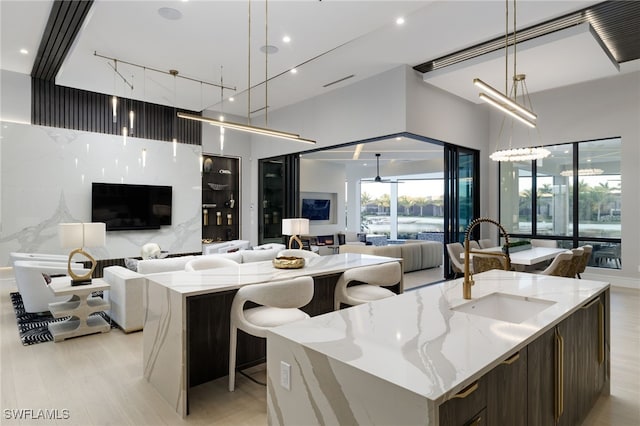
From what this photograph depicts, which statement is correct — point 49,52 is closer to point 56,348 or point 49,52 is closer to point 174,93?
point 174,93

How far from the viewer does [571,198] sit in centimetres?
732

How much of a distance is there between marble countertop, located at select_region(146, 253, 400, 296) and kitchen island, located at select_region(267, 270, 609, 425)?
110 cm

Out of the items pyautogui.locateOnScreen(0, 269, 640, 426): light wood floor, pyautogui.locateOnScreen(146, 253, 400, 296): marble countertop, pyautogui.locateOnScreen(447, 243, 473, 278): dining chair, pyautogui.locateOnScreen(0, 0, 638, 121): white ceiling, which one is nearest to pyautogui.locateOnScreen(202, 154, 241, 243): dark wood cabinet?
pyautogui.locateOnScreen(0, 0, 638, 121): white ceiling

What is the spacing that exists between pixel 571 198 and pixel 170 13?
7635 mm

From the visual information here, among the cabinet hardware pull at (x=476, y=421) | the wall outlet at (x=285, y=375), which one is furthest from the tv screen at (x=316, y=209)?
the cabinet hardware pull at (x=476, y=421)

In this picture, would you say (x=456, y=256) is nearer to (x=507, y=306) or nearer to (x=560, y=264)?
(x=560, y=264)

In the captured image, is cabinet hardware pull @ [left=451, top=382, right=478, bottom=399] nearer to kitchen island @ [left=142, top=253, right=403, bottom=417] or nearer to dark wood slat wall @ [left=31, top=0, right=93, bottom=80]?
kitchen island @ [left=142, top=253, right=403, bottom=417]

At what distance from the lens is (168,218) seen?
8.02m

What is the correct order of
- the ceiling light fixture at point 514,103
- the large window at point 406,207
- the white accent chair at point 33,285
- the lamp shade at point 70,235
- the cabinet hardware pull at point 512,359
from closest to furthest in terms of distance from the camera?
the cabinet hardware pull at point 512,359 < the ceiling light fixture at point 514,103 < the lamp shade at point 70,235 < the white accent chair at point 33,285 < the large window at point 406,207

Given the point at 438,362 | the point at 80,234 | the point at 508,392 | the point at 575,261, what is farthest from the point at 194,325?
the point at 575,261

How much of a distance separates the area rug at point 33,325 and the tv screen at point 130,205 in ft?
7.53

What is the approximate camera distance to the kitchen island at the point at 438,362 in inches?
48.1

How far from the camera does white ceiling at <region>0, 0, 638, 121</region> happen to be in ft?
13.7

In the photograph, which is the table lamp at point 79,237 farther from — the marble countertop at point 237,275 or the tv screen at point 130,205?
the tv screen at point 130,205
